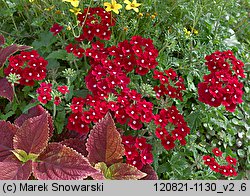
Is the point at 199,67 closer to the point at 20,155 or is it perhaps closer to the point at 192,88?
the point at 192,88

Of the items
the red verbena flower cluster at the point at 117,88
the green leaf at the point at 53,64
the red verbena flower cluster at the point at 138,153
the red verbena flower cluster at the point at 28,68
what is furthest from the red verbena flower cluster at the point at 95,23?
the red verbena flower cluster at the point at 138,153

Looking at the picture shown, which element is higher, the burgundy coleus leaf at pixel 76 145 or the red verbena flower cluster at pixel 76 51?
the red verbena flower cluster at pixel 76 51

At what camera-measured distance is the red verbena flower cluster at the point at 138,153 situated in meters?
2.39

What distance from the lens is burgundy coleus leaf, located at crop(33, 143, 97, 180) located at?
221 centimetres

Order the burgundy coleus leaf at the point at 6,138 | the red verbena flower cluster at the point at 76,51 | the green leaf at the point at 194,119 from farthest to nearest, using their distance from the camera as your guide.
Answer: the green leaf at the point at 194,119 → the red verbena flower cluster at the point at 76,51 → the burgundy coleus leaf at the point at 6,138

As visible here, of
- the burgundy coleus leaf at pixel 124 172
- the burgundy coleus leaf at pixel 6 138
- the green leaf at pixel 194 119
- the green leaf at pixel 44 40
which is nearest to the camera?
the burgundy coleus leaf at pixel 124 172

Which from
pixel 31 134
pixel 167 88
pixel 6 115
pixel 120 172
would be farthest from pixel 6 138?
pixel 167 88

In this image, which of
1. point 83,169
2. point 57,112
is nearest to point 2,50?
point 57,112

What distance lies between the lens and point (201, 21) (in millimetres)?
3471

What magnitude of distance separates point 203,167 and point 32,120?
1.07 m

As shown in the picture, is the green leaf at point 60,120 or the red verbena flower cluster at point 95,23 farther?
the red verbena flower cluster at point 95,23

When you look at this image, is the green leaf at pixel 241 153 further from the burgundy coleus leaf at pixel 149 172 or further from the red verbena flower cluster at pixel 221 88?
the burgundy coleus leaf at pixel 149 172

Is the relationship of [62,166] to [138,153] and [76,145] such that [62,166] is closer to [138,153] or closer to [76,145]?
[76,145]

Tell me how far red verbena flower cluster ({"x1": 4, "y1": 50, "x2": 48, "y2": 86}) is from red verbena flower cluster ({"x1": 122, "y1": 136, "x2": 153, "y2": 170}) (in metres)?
0.61
